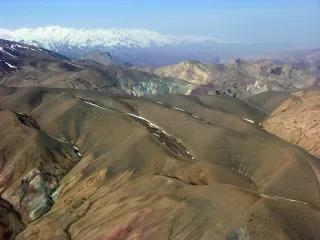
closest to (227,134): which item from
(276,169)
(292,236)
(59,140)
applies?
(276,169)

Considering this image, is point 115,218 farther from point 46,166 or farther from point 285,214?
point 46,166

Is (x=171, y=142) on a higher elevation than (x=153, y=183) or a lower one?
lower

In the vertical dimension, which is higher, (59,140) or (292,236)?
(292,236)

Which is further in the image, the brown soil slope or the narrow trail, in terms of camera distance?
the narrow trail

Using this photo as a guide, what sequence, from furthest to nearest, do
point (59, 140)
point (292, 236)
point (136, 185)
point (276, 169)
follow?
1. point (59, 140)
2. point (276, 169)
3. point (136, 185)
4. point (292, 236)

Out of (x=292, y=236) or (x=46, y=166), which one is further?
(x=46, y=166)

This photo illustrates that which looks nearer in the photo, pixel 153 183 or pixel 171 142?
pixel 153 183

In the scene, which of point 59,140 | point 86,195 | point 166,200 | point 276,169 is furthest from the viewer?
point 59,140

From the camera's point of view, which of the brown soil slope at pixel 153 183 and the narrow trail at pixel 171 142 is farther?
the narrow trail at pixel 171 142
